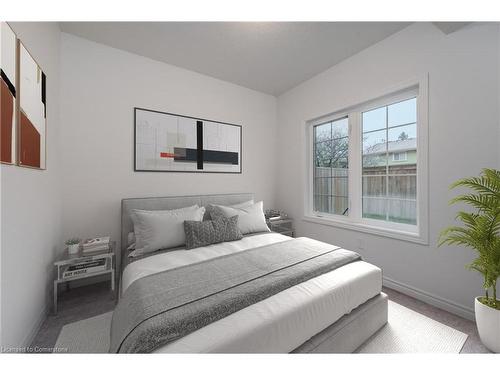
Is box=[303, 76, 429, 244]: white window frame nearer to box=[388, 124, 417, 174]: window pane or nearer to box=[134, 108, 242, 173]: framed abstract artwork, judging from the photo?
box=[388, 124, 417, 174]: window pane

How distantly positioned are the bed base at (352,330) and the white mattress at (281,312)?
0.04 m

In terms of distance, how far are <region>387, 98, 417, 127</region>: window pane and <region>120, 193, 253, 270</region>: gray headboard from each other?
2.15 metres

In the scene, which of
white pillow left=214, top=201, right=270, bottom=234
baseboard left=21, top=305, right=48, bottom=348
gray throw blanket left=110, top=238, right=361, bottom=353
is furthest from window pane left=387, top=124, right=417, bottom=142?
baseboard left=21, top=305, right=48, bottom=348

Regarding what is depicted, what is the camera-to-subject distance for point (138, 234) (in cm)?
189

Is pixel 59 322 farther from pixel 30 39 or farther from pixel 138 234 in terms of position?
pixel 30 39

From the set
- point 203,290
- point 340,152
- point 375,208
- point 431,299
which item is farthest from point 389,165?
point 203,290

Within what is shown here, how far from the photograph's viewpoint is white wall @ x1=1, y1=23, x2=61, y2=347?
1.14 m

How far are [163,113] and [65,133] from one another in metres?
1.01

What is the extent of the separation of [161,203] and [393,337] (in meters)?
2.51

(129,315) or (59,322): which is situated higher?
(129,315)

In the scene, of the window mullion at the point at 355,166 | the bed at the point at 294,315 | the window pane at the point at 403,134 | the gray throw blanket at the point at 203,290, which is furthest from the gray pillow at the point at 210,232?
the window pane at the point at 403,134

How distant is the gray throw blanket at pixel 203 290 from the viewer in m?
0.86

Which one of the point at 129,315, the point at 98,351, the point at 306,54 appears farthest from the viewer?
the point at 306,54
